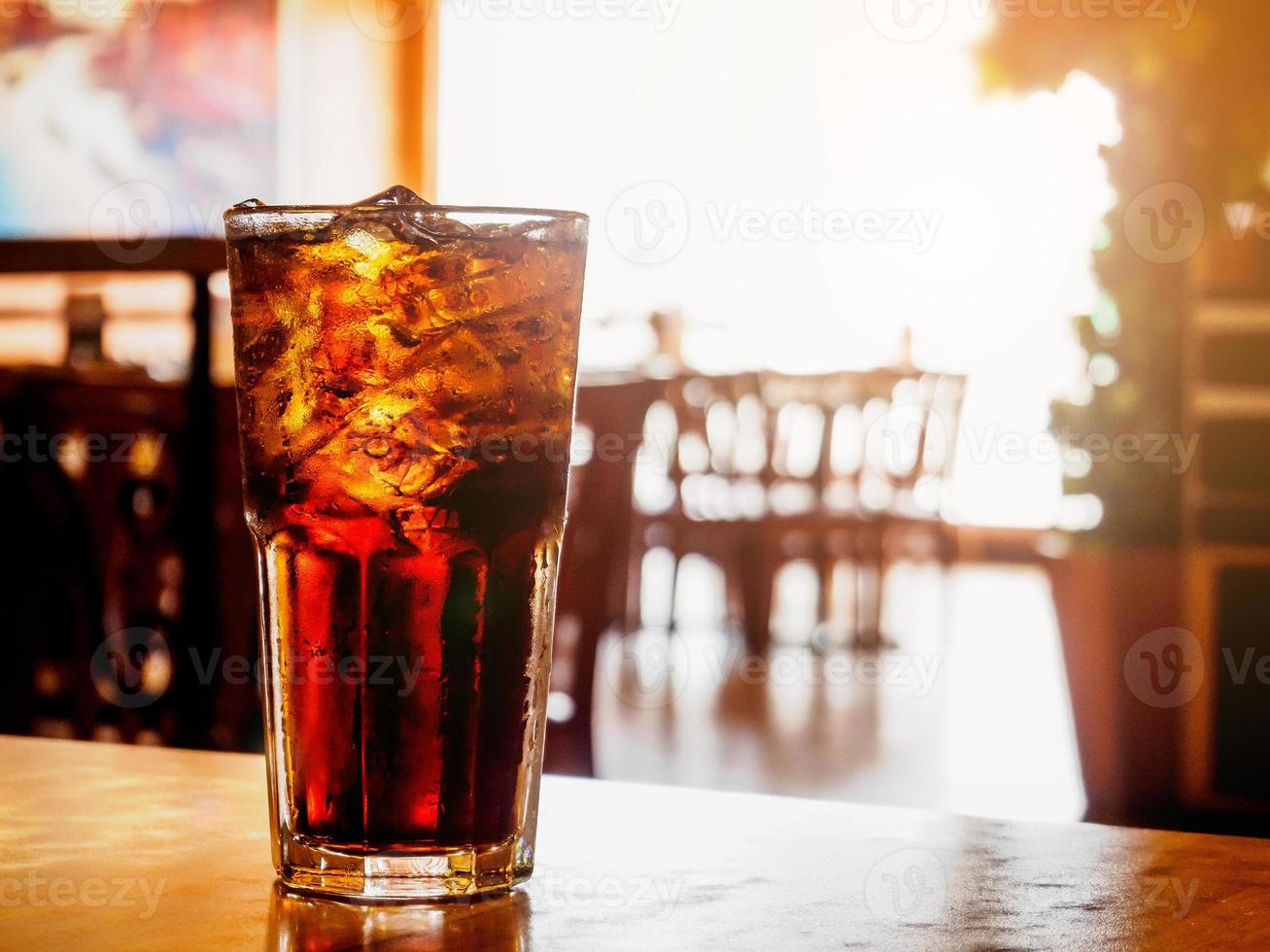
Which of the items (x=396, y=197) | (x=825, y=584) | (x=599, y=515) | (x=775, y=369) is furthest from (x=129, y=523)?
(x=775, y=369)

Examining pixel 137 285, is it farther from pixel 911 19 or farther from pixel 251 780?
pixel 251 780

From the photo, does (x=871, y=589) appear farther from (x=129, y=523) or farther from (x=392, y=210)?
(x=392, y=210)

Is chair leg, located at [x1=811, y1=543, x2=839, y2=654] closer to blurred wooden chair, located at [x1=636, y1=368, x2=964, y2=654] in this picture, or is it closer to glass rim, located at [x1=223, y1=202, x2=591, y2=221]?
blurred wooden chair, located at [x1=636, y1=368, x2=964, y2=654]

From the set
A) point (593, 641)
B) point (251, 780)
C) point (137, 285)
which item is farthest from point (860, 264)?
point (251, 780)

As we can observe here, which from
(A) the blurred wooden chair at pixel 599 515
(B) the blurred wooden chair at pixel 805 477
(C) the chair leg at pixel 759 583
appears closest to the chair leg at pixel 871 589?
(B) the blurred wooden chair at pixel 805 477

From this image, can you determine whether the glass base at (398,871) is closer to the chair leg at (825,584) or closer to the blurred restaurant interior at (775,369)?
the blurred restaurant interior at (775,369)
